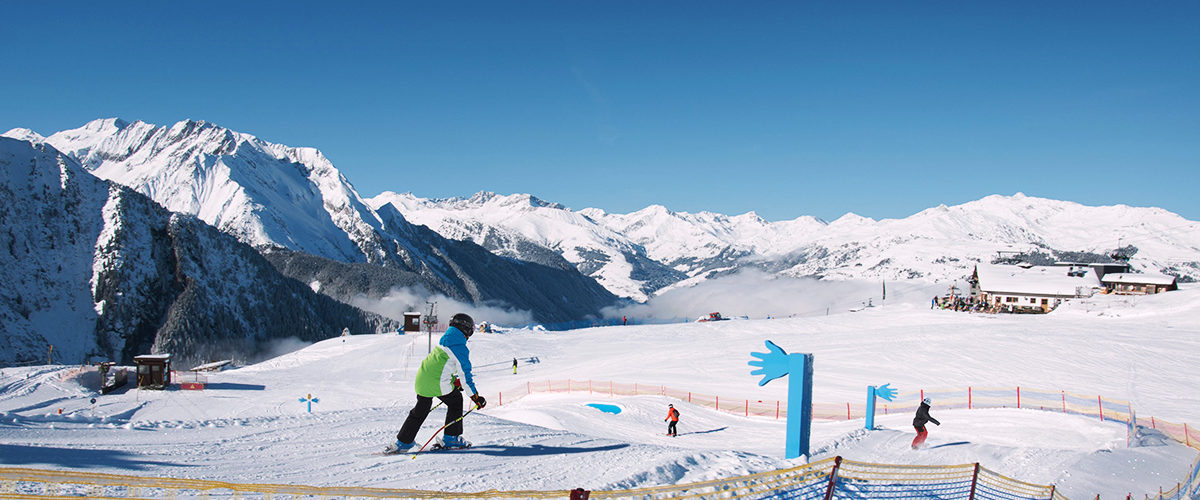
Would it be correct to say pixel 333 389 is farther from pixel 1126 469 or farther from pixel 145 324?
pixel 145 324

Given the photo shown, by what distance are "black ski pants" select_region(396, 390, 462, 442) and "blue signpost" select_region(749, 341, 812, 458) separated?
5.10 m

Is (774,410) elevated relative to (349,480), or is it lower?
lower

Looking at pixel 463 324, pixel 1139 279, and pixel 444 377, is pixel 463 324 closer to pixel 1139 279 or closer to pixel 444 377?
pixel 444 377

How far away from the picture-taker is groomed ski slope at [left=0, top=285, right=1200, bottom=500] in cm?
900

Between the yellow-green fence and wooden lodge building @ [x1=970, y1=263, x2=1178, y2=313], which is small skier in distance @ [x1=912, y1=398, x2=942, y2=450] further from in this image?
wooden lodge building @ [x1=970, y1=263, x2=1178, y2=313]

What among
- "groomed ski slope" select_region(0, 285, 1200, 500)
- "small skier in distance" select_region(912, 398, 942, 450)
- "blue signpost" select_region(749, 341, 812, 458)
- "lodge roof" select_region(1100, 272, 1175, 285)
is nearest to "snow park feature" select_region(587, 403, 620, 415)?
"groomed ski slope" select_region(0, 285, 1200, 500)

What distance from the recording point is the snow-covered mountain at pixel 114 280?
317ft

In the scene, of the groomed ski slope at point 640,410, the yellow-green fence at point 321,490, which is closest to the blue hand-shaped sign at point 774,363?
the groomed ski slope at point 640,410

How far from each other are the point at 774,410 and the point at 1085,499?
51.9 feet

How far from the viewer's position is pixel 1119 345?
38281 mm

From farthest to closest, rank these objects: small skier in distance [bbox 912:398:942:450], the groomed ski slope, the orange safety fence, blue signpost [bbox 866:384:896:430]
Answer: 1. the orange safety fence
2. blue signpost [bbox 866:384:896:430]
3. small skier in distance [bbox 912:398:942:450]
4. the groomed ski slope

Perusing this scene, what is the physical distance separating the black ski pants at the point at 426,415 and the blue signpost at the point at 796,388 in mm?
5102

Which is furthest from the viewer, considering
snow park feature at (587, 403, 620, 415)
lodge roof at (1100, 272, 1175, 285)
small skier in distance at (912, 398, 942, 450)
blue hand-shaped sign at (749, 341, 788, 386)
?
lodge roof at (1100, 272, 1175, 285)

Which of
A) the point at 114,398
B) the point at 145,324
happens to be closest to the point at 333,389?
the point at 114,398
